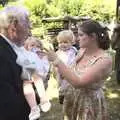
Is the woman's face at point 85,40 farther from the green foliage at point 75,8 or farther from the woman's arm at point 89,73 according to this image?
the green foliage at point 75,8

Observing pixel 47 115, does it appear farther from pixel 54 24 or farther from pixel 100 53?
pixel 54 24

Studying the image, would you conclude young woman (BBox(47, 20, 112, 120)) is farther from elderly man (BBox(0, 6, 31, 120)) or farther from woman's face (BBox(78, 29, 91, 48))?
elderly man (BBox(0, 6, 31, 120))

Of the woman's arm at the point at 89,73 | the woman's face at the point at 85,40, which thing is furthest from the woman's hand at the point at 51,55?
the woman's face at the point at 85,40

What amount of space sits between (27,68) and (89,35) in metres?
0.84

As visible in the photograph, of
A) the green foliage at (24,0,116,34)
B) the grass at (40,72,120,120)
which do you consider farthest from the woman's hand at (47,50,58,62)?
the green foliage at (24,0,116,34)

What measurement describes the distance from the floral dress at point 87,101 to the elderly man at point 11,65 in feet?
2.70

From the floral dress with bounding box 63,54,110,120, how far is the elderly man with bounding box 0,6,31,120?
0.82 meters

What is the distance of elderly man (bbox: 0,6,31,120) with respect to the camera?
2.99 meters

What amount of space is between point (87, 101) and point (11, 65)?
1147 mm

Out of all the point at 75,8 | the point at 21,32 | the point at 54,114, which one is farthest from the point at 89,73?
the point at 75,8

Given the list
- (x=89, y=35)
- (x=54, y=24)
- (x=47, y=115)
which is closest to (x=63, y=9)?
(x=54, y=24)

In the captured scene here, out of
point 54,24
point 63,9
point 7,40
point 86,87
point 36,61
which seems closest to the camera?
point 7,40

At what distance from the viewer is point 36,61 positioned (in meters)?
3.42

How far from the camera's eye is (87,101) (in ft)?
12.9
